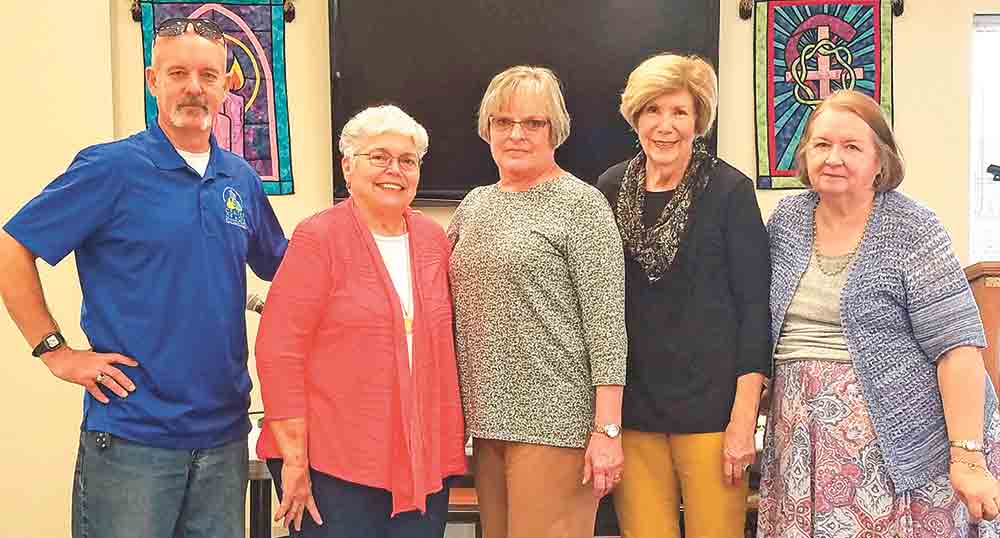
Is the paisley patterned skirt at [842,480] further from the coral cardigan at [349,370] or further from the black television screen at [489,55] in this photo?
the black television screen at [489,55]

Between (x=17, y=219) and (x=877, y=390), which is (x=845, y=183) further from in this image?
(x=17, y=219)

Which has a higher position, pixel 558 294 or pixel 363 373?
pixel 558 294

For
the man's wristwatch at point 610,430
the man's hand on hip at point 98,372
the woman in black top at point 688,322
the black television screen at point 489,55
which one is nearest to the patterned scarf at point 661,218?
the woman in black top at point 688,322

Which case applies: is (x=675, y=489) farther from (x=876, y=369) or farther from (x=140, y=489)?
(x=140, y=489)

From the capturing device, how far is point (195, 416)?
6.56ft

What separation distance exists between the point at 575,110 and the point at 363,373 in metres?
2.04

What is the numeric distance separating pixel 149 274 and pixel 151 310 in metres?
0.07

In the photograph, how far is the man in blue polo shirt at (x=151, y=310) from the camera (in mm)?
1952

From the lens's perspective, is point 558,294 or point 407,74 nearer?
point 558,294

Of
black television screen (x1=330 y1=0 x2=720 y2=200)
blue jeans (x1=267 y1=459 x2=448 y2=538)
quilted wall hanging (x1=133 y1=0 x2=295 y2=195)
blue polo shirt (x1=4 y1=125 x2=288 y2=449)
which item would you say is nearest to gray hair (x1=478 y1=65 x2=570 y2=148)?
blue polo shirt (x1=4 y1=125 x2=288 y2=449)

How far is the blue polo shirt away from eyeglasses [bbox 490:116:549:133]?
628 millimetres

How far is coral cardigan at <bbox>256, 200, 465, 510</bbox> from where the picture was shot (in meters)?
1.95

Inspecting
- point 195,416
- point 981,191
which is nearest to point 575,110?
point 981,191

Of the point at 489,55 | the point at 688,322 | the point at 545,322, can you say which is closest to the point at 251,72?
the point at 489,55
